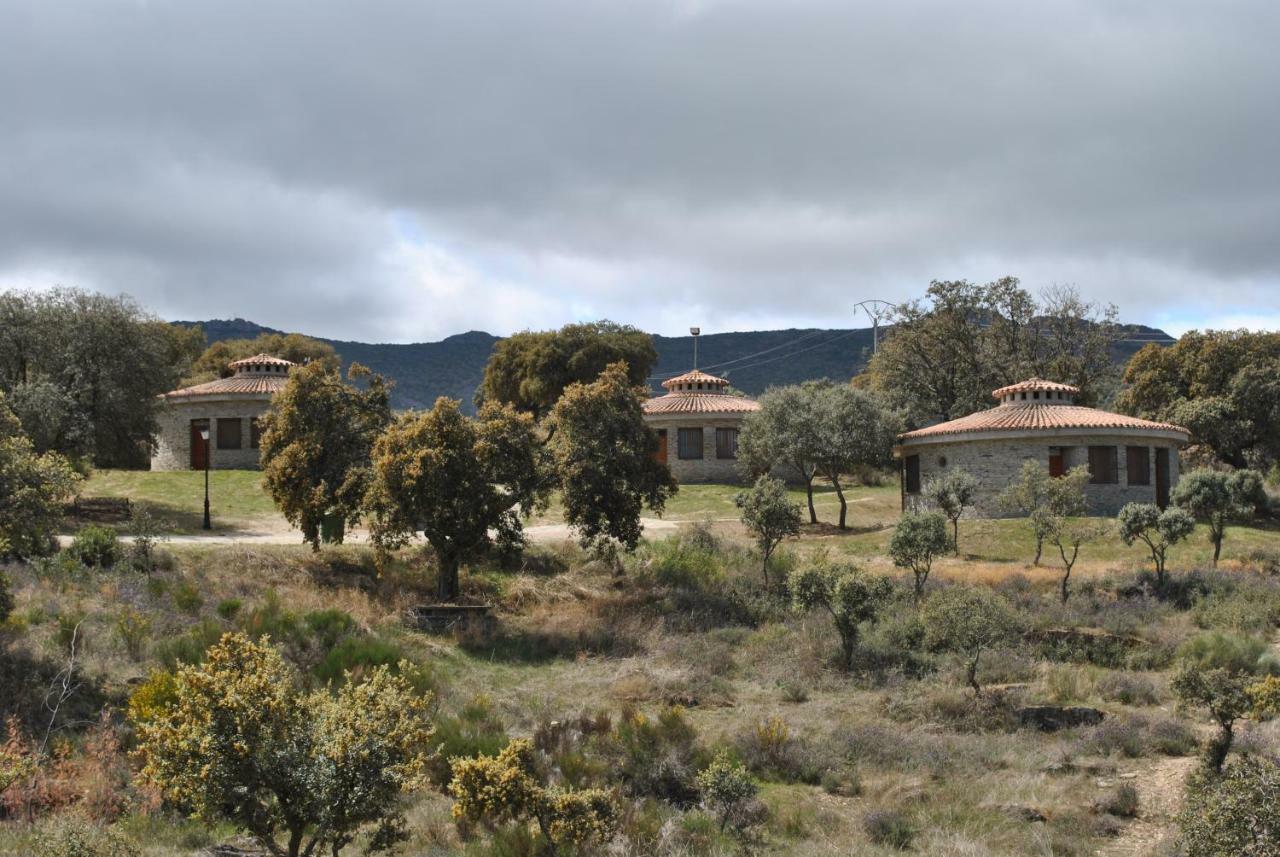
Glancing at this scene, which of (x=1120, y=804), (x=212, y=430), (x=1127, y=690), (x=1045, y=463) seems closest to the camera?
(x=1120, y=804)

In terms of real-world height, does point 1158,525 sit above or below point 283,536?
above

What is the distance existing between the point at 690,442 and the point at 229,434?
737 inches

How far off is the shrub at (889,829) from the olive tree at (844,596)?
7.59 metres

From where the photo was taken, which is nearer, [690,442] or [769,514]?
[769,514]

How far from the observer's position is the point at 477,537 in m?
22.3

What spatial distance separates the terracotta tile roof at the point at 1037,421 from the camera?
109ft

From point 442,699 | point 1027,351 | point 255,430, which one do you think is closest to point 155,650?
point 442,699

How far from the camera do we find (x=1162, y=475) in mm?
35031

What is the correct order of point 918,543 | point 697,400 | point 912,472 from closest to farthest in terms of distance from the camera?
point 918,543 → point 912,472 → point 697,400

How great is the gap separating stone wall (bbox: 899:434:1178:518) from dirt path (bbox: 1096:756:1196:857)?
19.7 meters

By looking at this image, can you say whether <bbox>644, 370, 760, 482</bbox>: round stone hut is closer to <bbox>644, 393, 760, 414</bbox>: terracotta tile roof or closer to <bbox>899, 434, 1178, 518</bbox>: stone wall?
<bbox>644, 393, 760, 414</bbox>: terracotta tile roof

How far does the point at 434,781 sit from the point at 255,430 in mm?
31543

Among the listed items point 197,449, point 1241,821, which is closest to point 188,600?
point 1241,821

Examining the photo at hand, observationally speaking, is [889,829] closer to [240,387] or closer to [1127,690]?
[1127,690]
